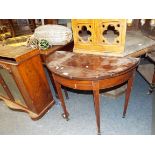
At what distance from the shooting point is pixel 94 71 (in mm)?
1293

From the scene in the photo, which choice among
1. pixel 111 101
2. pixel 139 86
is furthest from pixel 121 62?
pixel 139 86

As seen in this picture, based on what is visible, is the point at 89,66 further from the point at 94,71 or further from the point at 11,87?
the point at 11,87

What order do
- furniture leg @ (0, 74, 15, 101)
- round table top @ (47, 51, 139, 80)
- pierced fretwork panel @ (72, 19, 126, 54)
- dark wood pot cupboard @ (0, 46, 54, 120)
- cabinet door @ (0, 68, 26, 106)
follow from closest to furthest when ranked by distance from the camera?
round table top @ (47, 51, 139, 80) → pierced fretwork panel @ (72, 19, 126, 54) → dark wood pot cupboard @ (0, 46, 54, 120) → cabinet door @ (0, 68, 26, 106) → furniture leg @ (0, 74, 15, 101)

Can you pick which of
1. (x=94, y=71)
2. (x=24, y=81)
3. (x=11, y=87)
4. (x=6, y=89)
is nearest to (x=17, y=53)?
(x=24, y=81)

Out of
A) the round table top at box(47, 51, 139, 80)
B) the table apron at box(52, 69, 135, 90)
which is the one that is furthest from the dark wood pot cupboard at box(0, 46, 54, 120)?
the table apron at box(52, 69, 135, 90)

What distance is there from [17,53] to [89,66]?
671 mm

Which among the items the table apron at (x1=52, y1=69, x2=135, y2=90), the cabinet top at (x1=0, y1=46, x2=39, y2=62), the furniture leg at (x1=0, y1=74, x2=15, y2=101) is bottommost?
the furniture leg at (x1=0, y1=74, x2=15, y2=101)

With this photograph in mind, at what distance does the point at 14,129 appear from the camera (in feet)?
6.00

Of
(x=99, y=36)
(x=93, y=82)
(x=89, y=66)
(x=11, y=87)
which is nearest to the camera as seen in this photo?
(x=93, y=82)

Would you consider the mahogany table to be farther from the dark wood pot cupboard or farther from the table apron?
the dark wood pot cupboard

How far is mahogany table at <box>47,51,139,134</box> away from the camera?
1258mm

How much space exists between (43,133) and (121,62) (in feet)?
3.45

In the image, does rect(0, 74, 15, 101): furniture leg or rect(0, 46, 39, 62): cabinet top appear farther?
rect(0, 74, 15, 101): furniture leg
